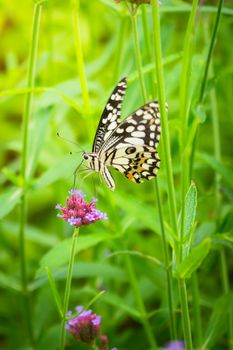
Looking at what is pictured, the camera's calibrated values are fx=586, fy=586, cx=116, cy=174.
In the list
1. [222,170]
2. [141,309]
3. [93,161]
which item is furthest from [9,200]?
[222,170]

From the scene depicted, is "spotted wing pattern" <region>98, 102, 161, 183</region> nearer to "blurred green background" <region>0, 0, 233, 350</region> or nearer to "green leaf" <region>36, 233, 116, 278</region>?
"blurred green background" <region>0, 0, 233, 350</region>

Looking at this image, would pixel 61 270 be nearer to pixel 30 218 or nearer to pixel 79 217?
pixel 79 217

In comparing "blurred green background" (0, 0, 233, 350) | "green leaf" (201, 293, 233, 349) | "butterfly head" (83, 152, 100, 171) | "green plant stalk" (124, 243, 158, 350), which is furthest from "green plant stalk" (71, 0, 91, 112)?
"green leaf" (201, 293, 233, 349)

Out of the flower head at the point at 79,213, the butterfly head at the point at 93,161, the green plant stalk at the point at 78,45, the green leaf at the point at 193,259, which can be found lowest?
the green leaf at the point at 193,259

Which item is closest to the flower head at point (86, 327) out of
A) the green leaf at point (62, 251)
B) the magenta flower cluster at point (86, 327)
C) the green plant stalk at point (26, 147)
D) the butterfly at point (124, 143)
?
the magenta flower cluster at point (86, 327)

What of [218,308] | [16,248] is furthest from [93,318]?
[16,248]

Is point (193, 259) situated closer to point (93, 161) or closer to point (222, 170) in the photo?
point (93, 161)

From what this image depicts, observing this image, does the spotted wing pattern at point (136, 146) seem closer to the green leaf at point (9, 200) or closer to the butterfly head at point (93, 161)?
the butterfly head at point (93, 161)
